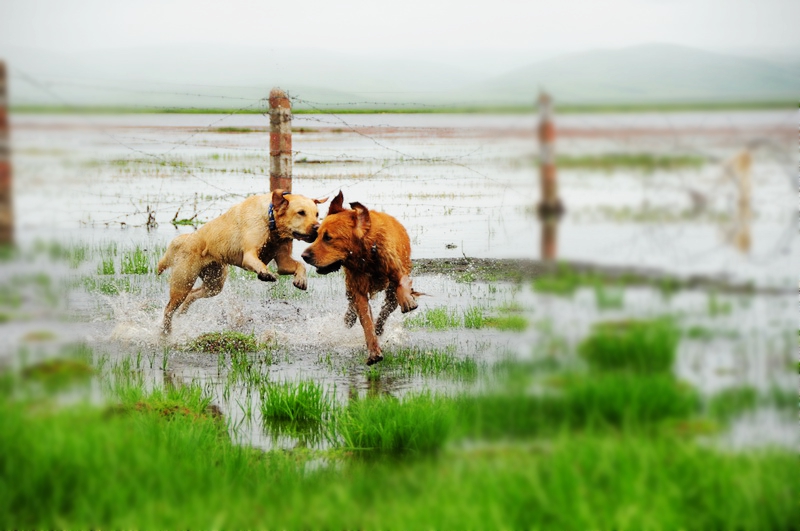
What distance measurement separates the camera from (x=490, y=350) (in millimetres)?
7262

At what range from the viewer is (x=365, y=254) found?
6.79 m

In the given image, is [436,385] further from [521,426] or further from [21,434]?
[21,434]

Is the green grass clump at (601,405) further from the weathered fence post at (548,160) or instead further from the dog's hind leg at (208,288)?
the dog's hind leg at (208,288)

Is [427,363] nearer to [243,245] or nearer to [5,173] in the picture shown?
[243,245]

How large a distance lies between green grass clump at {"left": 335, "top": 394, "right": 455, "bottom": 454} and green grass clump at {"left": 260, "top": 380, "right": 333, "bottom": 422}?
51 cm

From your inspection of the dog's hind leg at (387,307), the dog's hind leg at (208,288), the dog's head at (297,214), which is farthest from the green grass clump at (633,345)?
the dog's hind leg at (208,288)

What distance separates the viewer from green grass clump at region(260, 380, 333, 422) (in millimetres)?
5500

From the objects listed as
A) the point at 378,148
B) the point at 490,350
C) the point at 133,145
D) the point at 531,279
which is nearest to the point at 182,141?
the point at 133,145

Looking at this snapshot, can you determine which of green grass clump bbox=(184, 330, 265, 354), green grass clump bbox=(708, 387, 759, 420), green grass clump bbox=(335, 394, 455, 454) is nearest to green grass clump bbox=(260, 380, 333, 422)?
green grass clump bbox=(335, 394, 455, 454)

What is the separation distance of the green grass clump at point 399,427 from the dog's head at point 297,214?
260cm

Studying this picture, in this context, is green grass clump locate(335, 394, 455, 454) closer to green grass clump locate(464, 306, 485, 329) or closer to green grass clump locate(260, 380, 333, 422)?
green grass clump locate(260, 380, 333, 422)

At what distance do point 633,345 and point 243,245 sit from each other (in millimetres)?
4947

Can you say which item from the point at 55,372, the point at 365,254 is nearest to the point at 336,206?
the point at 365,254

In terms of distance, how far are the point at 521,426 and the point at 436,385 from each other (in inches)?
111
